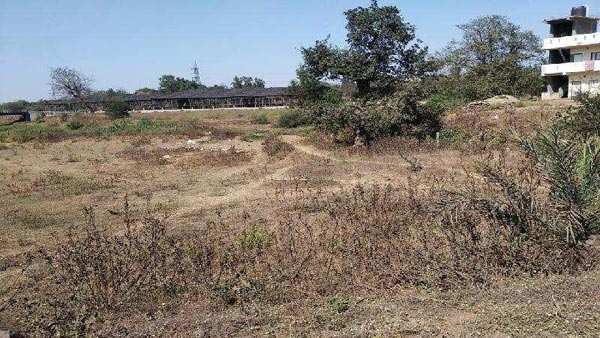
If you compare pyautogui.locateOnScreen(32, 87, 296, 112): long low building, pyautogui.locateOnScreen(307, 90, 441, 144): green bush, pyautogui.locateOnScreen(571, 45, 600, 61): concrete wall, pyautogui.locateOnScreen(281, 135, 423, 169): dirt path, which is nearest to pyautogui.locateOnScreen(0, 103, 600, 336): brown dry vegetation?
pyautogui.locateOnScreen(281, 135, 423, 169): dirt path

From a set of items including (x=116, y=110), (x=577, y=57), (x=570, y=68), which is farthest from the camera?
(x=116, y=110)

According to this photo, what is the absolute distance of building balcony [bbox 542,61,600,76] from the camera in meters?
34.3

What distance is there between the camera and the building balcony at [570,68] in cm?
3430

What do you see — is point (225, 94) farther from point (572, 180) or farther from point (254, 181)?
point (572, 180)

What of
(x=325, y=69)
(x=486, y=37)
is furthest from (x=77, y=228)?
(x=486, y=37)

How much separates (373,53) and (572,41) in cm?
2147

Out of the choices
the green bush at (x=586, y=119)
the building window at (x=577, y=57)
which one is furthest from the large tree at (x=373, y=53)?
the building window at (x=577, y=57)

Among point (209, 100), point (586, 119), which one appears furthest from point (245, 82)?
point (586, 119)

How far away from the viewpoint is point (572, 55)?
37156 mm

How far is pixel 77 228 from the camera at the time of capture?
1081 centimetres

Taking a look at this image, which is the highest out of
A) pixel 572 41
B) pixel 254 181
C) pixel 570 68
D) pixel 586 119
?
pixel 572 41

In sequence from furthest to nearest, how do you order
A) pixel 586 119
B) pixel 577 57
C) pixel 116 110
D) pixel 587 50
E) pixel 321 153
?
pixel 116 110
pixel 577 57
pixel 587 50
pixel 321 153
pixel 586 119

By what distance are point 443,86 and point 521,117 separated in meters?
16.4

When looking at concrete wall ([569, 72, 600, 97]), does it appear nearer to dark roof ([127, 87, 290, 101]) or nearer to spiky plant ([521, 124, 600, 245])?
dark roof ([127, 87, 290, 101])
